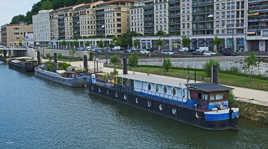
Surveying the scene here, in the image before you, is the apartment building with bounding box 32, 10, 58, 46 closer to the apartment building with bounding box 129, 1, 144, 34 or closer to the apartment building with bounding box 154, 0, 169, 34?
the apartment building with bounding box 129, 1, 144, 34

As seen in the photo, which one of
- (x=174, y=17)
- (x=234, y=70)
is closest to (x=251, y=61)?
(x=234, y=70)

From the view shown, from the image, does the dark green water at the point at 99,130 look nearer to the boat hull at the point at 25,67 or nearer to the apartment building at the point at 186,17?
the boat hull at the point at 25,67

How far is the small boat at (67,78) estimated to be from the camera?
6886 centimetres

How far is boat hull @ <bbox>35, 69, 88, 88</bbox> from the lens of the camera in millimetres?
68812

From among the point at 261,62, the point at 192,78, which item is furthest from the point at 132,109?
the point at 261,62

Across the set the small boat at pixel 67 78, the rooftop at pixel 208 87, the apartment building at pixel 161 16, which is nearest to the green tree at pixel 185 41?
the apartment building at pixel 161 16

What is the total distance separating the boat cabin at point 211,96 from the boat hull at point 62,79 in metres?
35.5

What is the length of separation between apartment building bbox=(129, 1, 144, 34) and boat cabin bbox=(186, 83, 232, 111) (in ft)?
324

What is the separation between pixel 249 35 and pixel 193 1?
25.7 metres

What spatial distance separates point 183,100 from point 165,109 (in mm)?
3586

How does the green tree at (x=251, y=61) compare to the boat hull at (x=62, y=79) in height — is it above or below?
above

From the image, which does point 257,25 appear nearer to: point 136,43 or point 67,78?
point 136,43

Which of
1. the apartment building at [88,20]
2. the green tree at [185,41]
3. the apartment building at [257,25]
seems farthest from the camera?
the apartment building at [88,20]

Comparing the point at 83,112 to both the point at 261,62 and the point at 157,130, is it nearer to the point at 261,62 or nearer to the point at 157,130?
the point at 157,130
